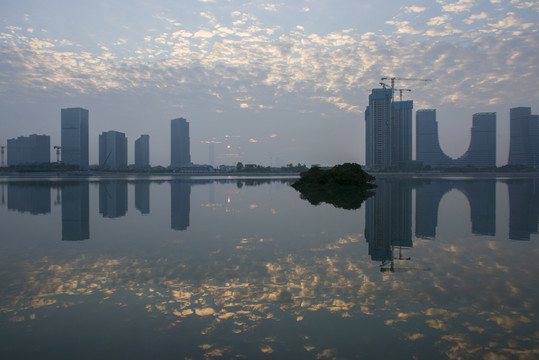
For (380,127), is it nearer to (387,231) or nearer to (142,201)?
(142,201)

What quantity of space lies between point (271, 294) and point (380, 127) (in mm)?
191575

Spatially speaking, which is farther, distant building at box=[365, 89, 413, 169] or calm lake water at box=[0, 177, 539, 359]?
distant building at box=[365, 89, 413, 169]

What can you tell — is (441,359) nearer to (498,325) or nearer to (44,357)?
(498,325)

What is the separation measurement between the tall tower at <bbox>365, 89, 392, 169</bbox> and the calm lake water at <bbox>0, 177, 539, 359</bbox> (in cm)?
17884

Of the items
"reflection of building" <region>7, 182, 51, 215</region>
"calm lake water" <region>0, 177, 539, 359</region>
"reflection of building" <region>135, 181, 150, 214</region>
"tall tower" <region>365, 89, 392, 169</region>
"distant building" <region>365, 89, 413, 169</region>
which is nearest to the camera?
"calm lake water" <region>0, 177, 539, 359</region>

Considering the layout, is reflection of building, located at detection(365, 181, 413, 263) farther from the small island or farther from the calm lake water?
the small island

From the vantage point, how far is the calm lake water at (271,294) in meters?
6.23

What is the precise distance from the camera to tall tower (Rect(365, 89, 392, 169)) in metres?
185

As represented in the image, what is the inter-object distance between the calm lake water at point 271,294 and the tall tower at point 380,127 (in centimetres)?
17884

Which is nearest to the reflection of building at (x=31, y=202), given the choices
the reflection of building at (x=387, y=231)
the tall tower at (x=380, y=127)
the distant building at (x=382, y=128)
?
the reflection of building at (x=387, y=231)

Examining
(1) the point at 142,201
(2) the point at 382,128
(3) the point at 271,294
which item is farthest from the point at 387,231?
(2) the point at 382,128

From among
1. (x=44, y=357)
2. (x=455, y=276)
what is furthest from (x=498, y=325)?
(x=44, y=357)

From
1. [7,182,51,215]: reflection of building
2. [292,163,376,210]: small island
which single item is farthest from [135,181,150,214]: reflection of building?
[292,163,376,210]: small island

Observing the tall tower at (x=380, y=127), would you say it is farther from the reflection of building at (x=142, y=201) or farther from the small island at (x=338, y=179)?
the reflection of building at (x=142, y=201)
